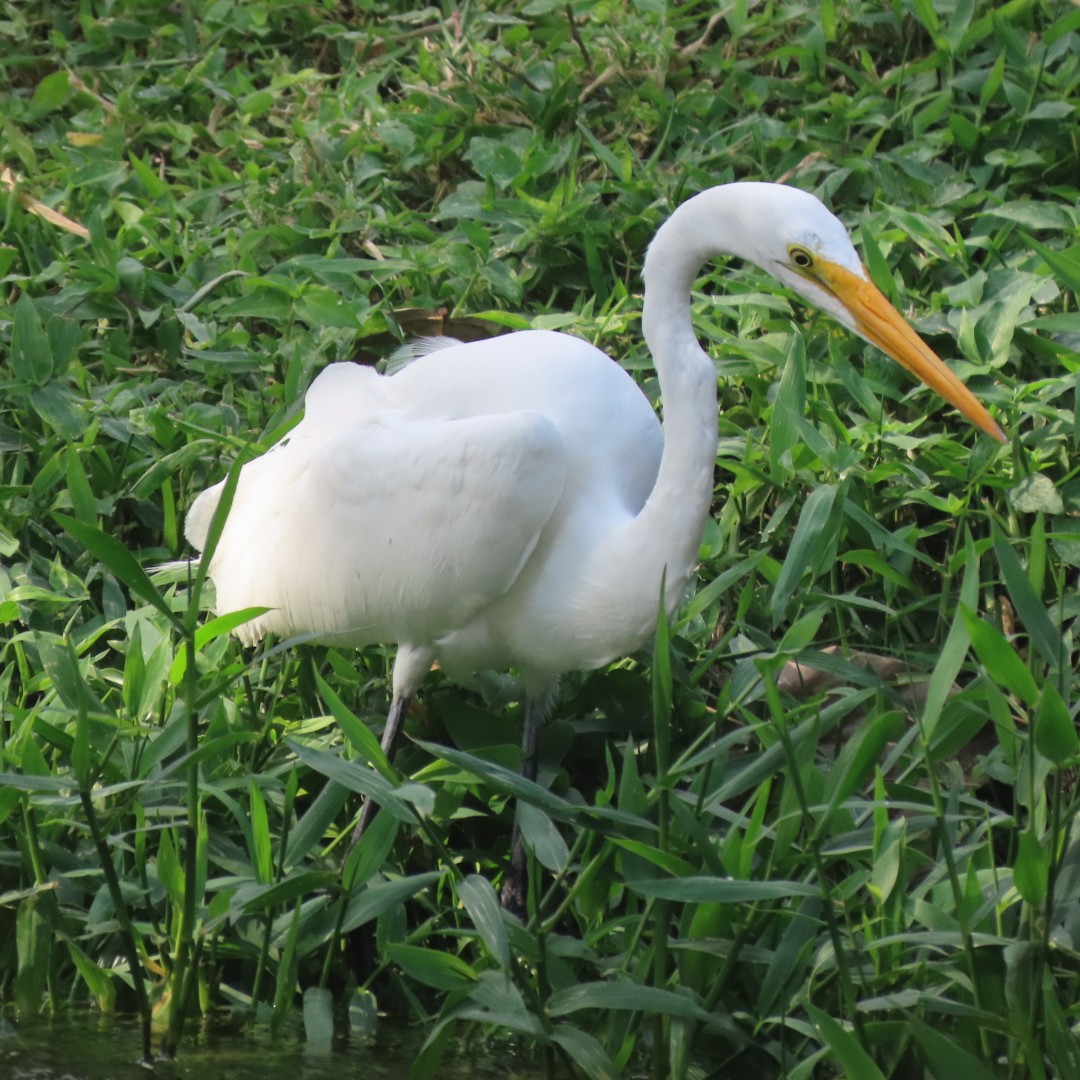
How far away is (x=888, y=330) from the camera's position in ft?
7.78

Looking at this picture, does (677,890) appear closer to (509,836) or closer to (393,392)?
(509,836)

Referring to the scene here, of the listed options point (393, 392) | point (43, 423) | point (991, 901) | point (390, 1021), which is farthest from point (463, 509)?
point (43, 423)

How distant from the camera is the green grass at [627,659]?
1988mm

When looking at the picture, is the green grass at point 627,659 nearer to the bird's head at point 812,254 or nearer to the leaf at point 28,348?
the leaf at point 28,348

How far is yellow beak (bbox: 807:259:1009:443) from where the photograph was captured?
2.35m

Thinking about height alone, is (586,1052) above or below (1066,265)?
below

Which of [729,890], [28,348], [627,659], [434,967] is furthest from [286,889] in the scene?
[28,348]

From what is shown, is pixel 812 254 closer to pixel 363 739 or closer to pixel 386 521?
pixel 386 521

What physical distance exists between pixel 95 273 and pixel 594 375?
1520 mm

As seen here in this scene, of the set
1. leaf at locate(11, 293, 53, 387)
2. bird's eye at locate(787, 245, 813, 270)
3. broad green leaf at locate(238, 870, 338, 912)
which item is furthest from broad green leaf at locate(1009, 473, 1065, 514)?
leaf at locate(11, 293, 53, 387)

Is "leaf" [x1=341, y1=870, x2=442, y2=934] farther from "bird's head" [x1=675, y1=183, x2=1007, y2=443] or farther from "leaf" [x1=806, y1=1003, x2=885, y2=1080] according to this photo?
"bird's head" [x1=675, y1=183, x2=1007, y2=443]

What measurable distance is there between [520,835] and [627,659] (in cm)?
53

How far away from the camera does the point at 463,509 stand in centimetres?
258

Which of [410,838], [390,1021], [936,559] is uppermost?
[936,559]
